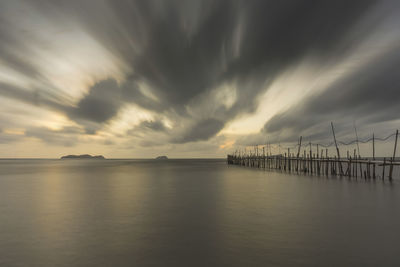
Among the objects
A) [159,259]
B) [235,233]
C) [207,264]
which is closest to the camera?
[207,264]

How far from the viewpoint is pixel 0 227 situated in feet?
30.9

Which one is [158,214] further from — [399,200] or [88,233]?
[399,200]

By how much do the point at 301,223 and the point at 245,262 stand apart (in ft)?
16.4

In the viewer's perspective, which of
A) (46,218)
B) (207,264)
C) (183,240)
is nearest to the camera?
(207,264)

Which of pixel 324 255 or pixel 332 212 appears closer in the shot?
pixel 324 255

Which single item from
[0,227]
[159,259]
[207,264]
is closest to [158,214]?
[159,259]

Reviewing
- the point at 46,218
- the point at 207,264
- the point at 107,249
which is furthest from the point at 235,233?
the point at 46,218

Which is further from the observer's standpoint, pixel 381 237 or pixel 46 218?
pixel 46 218

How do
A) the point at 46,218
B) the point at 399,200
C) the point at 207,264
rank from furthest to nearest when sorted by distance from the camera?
the point at 399,200
the point at 46,218
the point at 207,264

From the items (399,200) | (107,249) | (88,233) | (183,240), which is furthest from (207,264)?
(399,200)

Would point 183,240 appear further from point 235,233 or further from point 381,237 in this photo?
point 381,237

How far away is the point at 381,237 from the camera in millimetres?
8039

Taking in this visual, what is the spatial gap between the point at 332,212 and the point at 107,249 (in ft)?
37.4

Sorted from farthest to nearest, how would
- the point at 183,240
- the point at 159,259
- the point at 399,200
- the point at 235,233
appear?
the point at 399,200
the point at 235,233
the point at 183,240
the point at 159,259
